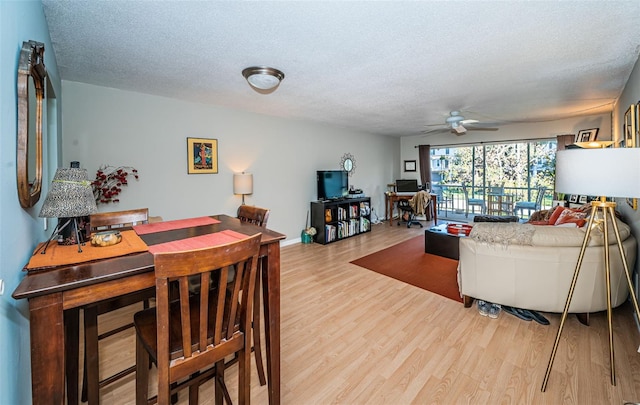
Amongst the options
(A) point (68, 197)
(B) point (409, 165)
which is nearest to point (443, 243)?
(B) point (409, 165)

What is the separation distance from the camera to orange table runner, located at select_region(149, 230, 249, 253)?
1320 mm

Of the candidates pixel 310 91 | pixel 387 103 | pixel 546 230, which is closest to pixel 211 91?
pixel 310 91

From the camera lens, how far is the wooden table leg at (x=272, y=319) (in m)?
1.44

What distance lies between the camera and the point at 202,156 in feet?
12.3

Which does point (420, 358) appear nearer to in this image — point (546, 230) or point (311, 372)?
point (311, 372)

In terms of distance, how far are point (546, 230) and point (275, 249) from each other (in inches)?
89.2

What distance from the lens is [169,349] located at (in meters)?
1.01

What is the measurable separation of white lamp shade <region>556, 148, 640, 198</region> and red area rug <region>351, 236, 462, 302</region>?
1.66 meters

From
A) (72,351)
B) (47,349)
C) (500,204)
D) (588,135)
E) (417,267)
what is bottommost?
(417,267)

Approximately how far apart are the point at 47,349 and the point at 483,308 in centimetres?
292

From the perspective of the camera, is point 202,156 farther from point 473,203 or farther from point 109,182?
point 473,203

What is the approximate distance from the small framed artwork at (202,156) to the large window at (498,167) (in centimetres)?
559

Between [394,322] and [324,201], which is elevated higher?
[324,201]

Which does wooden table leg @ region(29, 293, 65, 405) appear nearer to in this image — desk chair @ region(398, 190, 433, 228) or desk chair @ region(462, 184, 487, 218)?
desk chair @ region(398, 190, 433, 228)
